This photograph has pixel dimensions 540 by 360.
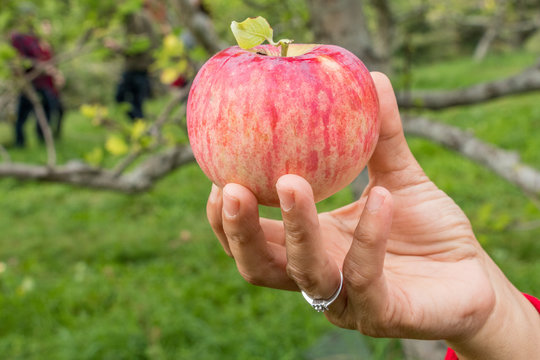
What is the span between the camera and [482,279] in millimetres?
1157

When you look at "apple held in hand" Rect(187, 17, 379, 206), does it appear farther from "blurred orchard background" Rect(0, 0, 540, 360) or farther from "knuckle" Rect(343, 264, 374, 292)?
"blurred orchard background" Rect(0, 0, 540, 360)

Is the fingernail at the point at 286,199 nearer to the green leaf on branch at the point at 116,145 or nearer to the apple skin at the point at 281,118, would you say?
the apple skin at the point at 281,118

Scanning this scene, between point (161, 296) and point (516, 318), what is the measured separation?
241 centimetres

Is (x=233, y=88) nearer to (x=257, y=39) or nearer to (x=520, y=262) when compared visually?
(x=257, y=39)

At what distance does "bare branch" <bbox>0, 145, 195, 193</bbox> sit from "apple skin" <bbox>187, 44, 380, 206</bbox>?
1568 mm

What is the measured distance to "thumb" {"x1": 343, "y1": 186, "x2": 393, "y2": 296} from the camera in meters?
0.96

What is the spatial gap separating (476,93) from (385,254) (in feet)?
6.50

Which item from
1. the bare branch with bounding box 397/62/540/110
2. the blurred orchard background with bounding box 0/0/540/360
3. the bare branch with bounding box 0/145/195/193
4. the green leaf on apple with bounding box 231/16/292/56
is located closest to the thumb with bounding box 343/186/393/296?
the green leaf on apple with bounding box 231/16/292/56

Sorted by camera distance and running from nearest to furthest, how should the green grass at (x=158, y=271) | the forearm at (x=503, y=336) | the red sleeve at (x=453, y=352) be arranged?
the forearm at (x=503, y=336), the red sleeve at (x=453, y=352), the green grass at (x=158, y=271)

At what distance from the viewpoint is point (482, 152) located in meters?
2.50

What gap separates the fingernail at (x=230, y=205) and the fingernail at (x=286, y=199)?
0.11 meters

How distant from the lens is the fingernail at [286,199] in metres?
0.91

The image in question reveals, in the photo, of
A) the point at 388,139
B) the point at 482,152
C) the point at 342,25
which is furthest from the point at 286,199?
the point at 482,152

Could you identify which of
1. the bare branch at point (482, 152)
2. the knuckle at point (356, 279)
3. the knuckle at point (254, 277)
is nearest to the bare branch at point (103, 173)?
the bare branch at point (482, 152)
